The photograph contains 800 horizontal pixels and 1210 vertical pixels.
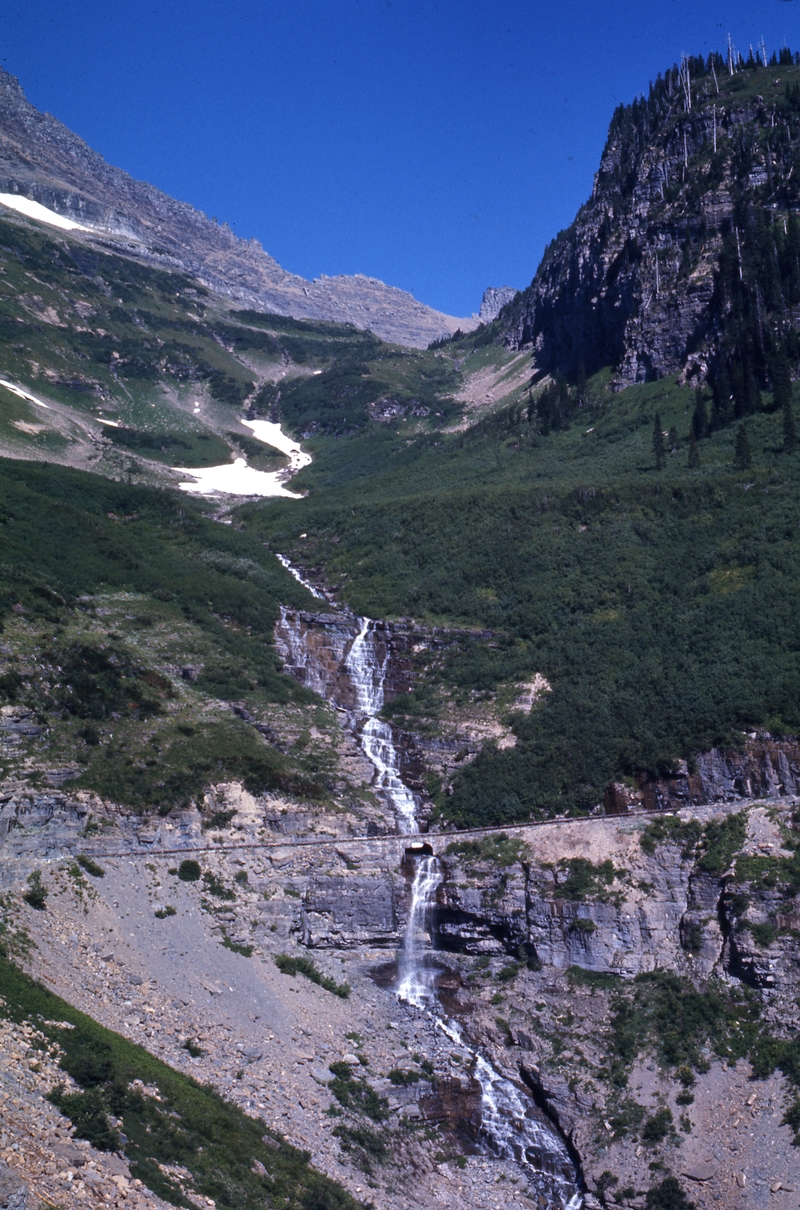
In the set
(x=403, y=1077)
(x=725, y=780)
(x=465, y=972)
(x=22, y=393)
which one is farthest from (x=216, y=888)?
(x=22, y=393)

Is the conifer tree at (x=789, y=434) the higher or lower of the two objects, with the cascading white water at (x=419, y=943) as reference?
higher

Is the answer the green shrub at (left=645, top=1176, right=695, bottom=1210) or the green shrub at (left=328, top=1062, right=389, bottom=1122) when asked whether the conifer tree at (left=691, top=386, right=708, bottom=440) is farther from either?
the green shrub at (left=328, top=1062, right=389, bottom=1122)

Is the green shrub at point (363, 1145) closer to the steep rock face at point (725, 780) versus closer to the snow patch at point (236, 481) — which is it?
the steep rock face at point (725, 780)

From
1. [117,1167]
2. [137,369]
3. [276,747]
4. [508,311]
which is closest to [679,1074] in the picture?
[117,1167]

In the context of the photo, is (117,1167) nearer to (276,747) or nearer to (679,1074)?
(679,1074)

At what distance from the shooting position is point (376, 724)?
57.8m

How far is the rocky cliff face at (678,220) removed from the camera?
341 feet

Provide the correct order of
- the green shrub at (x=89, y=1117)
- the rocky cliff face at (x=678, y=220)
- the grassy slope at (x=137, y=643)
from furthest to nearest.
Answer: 1. the rocky cliff face at (x=678, y=220)
2. the grassy slope at (x=137, y=643)
3. the green shrub at (x=89, y=1117)

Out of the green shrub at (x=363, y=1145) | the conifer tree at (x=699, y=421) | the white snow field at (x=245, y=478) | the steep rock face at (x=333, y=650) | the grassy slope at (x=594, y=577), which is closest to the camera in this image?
the green shrub at (x=363, y=1145)

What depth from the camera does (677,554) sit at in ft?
220

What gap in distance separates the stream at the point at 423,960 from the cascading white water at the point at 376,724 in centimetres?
6

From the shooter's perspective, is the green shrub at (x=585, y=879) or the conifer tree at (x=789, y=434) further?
the conifer tree at (x=789, y=434)

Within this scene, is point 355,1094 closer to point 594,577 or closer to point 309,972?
point 309,972

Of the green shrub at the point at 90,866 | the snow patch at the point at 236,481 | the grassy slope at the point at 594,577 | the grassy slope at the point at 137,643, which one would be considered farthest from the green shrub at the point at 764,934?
the snow patch at the point at 236,481
